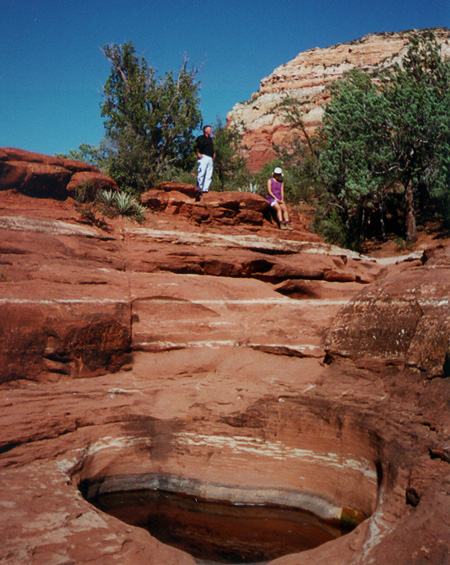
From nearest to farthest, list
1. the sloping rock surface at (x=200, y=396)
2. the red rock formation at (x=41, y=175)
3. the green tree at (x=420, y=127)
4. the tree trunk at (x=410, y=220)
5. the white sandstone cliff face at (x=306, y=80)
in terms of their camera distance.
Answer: the sloping rock surface at (x=200, y=396) < the red rock formation at (x=41, y=175) < the green tree at (x=420, y=127) < the tree trunk at (x=410, y=220) < the white sandstone cliff face at (x=306, y=80)

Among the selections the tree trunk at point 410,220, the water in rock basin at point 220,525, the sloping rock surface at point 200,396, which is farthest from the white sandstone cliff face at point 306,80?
the water in rock basin at point 220,525

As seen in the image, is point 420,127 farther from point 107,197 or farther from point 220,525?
point 220,525

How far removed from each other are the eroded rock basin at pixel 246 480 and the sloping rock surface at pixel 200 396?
0.10 ft

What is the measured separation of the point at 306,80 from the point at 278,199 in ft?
193

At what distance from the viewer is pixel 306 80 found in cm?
6681

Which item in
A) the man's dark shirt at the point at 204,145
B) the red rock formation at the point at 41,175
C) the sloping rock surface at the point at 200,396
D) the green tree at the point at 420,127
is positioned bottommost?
the sloping rock surface at the point at 200,396

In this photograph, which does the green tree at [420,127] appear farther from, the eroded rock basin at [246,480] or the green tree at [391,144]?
the eroded rock basin at [246,480]

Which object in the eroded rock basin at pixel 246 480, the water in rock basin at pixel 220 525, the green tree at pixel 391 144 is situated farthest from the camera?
the green tree at pixel 391 144

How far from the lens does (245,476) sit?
7621mm

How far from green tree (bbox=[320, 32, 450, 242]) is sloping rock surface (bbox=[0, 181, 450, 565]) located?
35.8 feet

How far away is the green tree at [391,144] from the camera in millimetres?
19172

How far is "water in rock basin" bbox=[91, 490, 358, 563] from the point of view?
6.39 metres

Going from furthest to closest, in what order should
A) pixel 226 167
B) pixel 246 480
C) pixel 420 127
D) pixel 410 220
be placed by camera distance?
pixel 226 167, pixel 410 220, pixel 420 127, pixel 246 480

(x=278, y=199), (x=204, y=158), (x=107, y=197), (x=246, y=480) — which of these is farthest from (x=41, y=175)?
(x=246, y=480)
